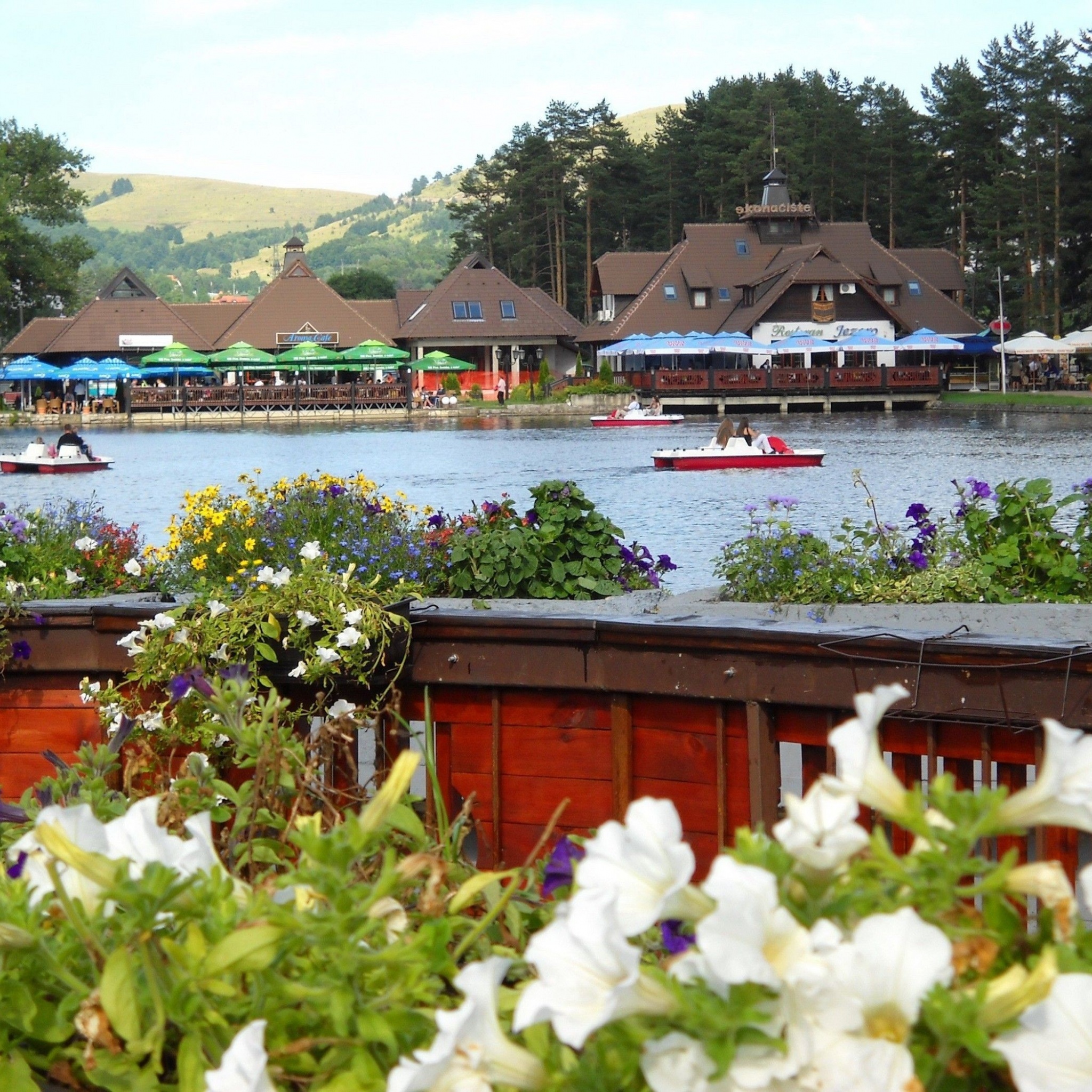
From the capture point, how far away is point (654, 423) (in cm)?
5600

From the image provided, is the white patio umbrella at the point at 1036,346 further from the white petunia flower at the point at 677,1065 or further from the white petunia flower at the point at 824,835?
the white petunia flower at the point at 677,1065

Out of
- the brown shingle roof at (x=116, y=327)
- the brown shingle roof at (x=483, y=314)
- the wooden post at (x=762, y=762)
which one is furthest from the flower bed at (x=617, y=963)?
the brown shingle roof at (x=483, y=314)

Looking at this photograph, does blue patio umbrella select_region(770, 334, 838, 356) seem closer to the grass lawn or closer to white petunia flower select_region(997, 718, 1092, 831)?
the grass lawn

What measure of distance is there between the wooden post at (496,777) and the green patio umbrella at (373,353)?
63000 millimetres

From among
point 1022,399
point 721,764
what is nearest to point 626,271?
point 1022,399

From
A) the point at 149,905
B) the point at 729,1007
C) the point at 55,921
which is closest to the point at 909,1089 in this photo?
the point at 729,1007

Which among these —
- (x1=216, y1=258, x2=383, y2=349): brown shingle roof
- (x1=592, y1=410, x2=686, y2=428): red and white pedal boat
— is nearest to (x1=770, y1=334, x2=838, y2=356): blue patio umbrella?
(x1=592, y1=410, x2=686, y2=428): red and white pedal boat

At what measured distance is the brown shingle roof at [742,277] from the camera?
7238 cm

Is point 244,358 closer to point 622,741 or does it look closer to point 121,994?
point 622,741

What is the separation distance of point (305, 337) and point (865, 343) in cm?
2617

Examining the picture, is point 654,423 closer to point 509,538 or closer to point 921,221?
point 921,221

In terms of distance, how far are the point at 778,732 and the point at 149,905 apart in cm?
290

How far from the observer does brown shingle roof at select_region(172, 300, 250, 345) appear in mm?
77750

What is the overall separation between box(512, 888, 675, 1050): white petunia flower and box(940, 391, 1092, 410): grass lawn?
2067 inches
